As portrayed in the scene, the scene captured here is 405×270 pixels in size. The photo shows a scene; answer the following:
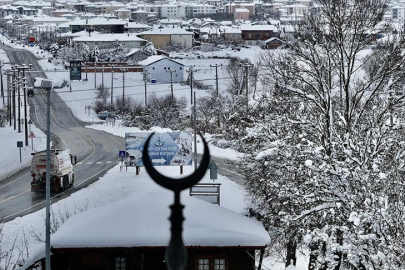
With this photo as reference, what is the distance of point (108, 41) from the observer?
442ft

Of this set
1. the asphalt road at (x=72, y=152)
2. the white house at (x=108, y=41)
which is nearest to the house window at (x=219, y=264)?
the asphalt road at (x=72, y=152)

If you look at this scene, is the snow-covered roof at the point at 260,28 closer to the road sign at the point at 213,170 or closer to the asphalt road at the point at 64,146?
the asphalt road at the point at 64,146

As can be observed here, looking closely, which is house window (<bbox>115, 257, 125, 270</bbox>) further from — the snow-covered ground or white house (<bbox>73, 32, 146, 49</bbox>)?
white house (<bbox>73, 32, 146, 49</bbox>)

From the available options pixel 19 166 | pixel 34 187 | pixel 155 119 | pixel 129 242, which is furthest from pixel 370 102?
pixel 155 119

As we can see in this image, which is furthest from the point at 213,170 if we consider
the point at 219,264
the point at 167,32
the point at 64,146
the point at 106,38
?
the point at 167,32

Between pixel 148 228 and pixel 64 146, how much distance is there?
36.1 m

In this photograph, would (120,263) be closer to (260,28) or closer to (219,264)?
(219,264)

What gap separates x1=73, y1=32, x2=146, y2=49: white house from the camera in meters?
134

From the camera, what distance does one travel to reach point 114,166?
4425 cm

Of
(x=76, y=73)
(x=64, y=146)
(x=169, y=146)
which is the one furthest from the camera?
(x=76, y=73)

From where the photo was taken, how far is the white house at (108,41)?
5271 inches

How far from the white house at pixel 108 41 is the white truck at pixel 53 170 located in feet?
321

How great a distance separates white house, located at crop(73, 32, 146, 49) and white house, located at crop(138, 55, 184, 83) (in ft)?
113

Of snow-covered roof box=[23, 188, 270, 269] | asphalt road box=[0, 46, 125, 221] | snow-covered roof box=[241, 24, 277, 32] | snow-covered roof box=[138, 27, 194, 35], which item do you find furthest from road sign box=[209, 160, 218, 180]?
snow-covered roof box=[241, 24, 277, 32]
